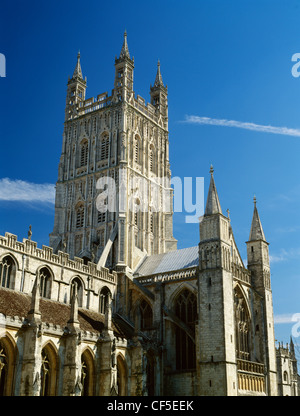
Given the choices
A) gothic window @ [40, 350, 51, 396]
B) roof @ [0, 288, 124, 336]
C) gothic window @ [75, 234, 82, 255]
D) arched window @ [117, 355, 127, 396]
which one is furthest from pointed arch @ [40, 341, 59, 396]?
gothic window @ [75, 234, 82, 255]

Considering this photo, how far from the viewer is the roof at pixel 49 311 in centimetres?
3139

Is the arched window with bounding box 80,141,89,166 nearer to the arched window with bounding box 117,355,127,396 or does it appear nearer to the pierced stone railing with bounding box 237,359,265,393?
the arched window with bounding box 117,355,127,396

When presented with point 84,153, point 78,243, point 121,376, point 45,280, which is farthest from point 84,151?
point 121,376

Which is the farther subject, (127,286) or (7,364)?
(127,286)

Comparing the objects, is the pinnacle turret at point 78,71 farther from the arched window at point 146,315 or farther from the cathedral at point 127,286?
the arched window at point 146,315

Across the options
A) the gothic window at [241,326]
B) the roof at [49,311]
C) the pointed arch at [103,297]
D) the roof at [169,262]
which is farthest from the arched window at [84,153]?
the gothic window at [241,326]

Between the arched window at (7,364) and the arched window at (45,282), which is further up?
the arched window at (45,282)

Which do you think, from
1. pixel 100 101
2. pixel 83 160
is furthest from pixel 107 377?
pixel 100 101

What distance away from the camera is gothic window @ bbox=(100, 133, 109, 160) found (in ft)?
176

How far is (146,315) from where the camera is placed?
43.4 meters

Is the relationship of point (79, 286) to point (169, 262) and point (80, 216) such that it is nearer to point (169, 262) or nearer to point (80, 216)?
point (169, 262)

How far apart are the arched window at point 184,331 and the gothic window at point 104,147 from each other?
18757 mm

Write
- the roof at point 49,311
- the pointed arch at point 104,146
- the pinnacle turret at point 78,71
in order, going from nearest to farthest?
the roof at point 49,311 → the pointed arch at point 104,146 → the pinnacle turret at point 78,71

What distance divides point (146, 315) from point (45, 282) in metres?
9.90
